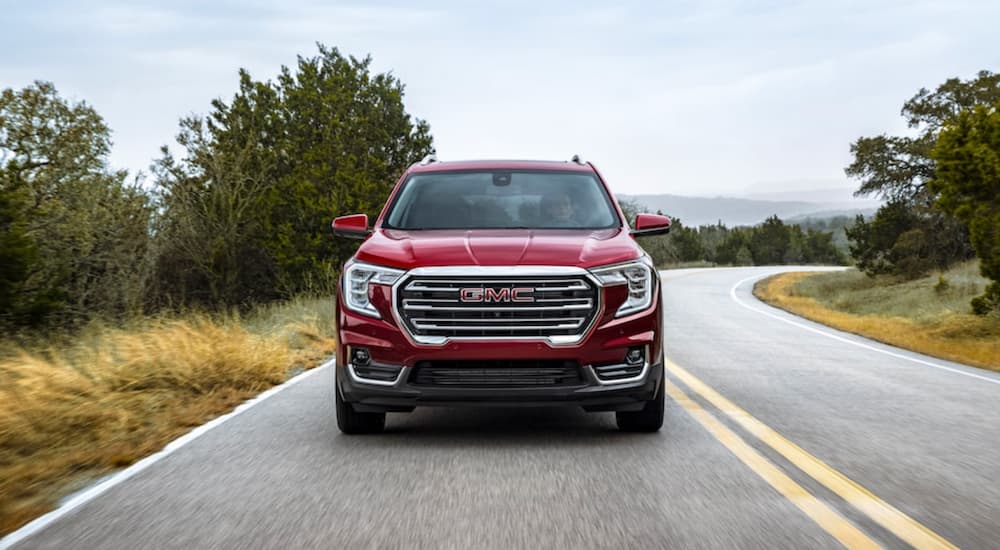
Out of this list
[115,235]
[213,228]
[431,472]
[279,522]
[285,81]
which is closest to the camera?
[279,522]

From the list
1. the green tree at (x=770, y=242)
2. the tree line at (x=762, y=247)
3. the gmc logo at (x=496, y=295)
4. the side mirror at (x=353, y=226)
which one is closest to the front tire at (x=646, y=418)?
the gmc logo at (x=496, y=295)

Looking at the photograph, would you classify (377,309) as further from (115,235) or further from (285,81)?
(285,81)

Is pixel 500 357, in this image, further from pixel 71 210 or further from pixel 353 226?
pixel 71 210

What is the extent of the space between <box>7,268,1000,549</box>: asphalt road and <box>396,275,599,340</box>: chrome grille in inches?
28.4

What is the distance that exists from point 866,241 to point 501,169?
43.3 metres

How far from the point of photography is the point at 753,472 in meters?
5.11

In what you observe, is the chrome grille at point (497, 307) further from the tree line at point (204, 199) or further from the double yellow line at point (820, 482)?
the tree line at point (204, 199)

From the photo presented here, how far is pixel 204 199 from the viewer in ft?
99.5

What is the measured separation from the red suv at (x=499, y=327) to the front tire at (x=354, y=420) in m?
0.01

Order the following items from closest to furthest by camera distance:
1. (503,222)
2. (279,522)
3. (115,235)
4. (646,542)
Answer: (646,542), (279,522), (503,222), (115,235)

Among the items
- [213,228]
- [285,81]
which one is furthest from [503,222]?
[285,81]

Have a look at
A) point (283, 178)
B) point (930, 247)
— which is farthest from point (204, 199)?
point (930, 247)

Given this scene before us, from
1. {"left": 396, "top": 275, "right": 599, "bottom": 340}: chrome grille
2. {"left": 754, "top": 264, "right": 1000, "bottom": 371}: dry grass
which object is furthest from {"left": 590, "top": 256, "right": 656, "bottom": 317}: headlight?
{"left": 754, "top": 264, "right": 1000, "bottom": 371}: dry grass

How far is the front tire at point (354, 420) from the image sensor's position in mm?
6113
